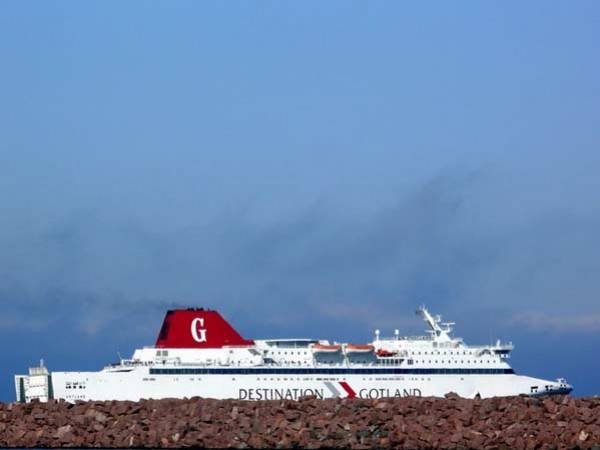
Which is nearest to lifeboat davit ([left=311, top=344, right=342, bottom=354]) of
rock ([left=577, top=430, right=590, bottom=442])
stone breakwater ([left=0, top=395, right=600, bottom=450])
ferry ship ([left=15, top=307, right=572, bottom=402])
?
ferry ship ([left=15, top=307, right=572, bottom=402])

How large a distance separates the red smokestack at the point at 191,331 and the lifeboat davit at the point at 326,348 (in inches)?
151

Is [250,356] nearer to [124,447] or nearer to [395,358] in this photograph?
[395,358]

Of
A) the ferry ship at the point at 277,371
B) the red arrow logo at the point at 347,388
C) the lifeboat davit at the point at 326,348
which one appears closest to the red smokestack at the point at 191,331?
the ferry ship at the point at 277,371

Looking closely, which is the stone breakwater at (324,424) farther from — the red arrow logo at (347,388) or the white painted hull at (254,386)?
the red arrow logo at (347,388)

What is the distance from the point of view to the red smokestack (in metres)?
71.6

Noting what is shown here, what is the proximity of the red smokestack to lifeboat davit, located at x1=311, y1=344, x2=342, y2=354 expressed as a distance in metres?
3.84

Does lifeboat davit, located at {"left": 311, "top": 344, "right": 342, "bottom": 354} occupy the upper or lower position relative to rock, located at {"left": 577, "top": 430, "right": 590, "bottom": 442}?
upper

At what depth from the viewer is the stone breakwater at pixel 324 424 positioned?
1751 inches

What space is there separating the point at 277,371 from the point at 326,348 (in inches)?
98.1

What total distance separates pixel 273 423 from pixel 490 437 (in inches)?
255

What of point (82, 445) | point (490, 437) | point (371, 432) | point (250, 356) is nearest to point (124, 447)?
point (82, 445)

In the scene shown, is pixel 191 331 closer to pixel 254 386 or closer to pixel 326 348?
pixel 254 386

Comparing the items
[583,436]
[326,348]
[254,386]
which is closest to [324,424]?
[583,436]

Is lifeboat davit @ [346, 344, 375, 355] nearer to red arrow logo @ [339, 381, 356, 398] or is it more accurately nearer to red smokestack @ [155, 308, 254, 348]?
red arrow logo @ [339, 381, 356, 398]
